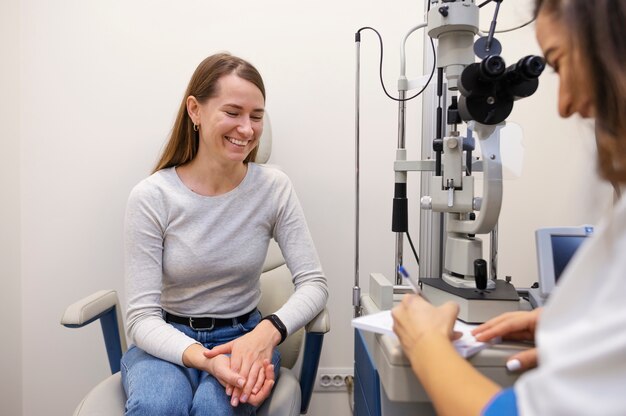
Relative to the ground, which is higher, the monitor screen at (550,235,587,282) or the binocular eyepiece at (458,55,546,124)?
the binocular eyepiece at (458,55,546,124)

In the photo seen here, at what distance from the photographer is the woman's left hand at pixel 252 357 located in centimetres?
90

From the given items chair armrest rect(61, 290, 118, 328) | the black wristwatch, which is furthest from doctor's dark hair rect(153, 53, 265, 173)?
the black wristwatch

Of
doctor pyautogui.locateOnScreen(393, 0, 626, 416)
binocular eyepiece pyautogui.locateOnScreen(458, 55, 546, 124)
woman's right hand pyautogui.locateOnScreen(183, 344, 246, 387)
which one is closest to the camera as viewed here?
doctor pyautogui.locateOnScreen(393, 0, 626, 416)

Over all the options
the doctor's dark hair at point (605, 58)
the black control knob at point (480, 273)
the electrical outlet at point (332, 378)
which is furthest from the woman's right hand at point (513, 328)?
the electrical outlet at point (332, 378)

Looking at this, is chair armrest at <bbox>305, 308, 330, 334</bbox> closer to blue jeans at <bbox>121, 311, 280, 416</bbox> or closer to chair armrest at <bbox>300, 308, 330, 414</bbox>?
chair armrest at <bbox>300, 308, 330, 414</bbox>

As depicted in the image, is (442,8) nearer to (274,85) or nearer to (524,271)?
(274,85)

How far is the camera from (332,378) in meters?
1.62

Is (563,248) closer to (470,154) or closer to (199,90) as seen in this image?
(470,154)

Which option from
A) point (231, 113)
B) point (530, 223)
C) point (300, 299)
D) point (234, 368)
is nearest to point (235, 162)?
point (231, 113)

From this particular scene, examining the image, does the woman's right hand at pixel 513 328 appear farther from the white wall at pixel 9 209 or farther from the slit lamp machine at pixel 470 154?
the white wall at pixel 9 209

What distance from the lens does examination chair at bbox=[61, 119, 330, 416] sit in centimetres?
97

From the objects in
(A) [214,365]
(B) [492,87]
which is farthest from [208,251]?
(B) [492,87]

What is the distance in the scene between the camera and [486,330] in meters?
0.73

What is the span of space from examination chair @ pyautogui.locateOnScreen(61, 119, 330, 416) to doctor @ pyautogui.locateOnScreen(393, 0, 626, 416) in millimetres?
550
